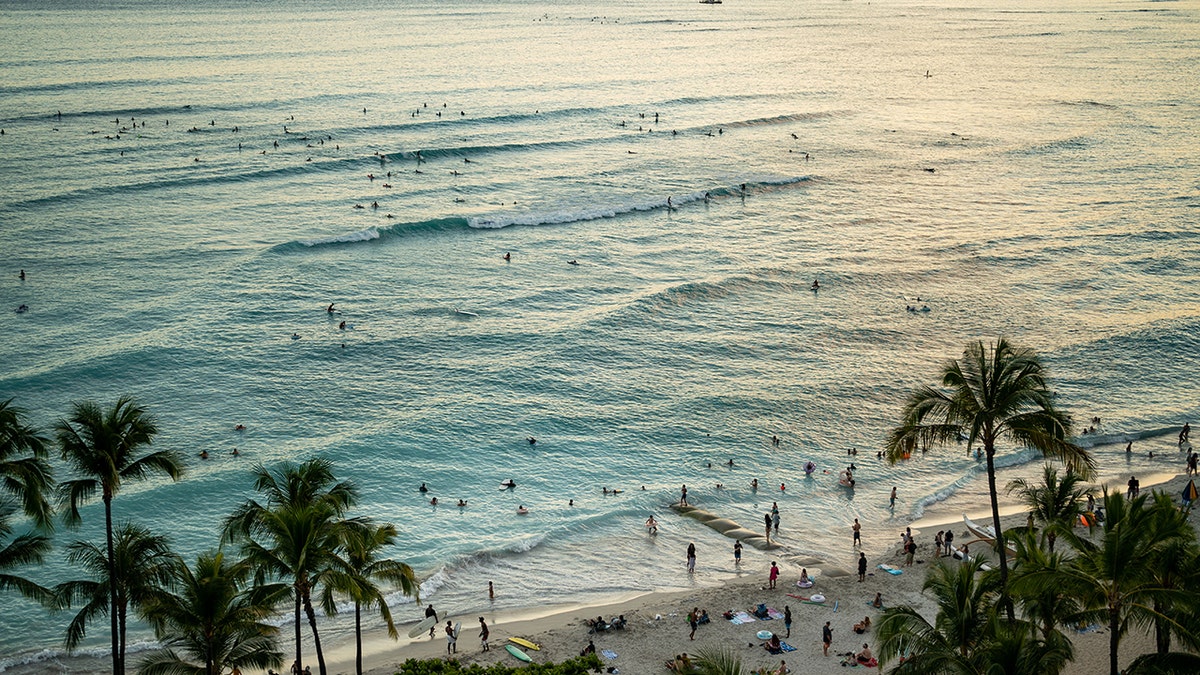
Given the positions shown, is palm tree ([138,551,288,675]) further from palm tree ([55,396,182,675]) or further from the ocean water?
the ocean water

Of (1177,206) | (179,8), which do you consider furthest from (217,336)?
(179,8)

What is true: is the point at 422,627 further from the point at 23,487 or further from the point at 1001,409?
the point at 1001,409

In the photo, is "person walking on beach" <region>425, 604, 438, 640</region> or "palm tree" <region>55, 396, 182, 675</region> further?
"person walking on beach" <region>425, 604, 438, 640</region>

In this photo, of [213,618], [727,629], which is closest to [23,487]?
[213,618]

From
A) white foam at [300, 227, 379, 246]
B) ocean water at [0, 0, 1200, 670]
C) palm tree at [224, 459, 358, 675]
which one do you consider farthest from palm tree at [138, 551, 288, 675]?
white foam at [300, 227, 379, 246]

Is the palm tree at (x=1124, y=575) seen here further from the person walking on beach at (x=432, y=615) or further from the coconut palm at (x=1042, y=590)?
the person walking on beach at (x=432, y=615)

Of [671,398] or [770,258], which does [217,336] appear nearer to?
[671,398]
